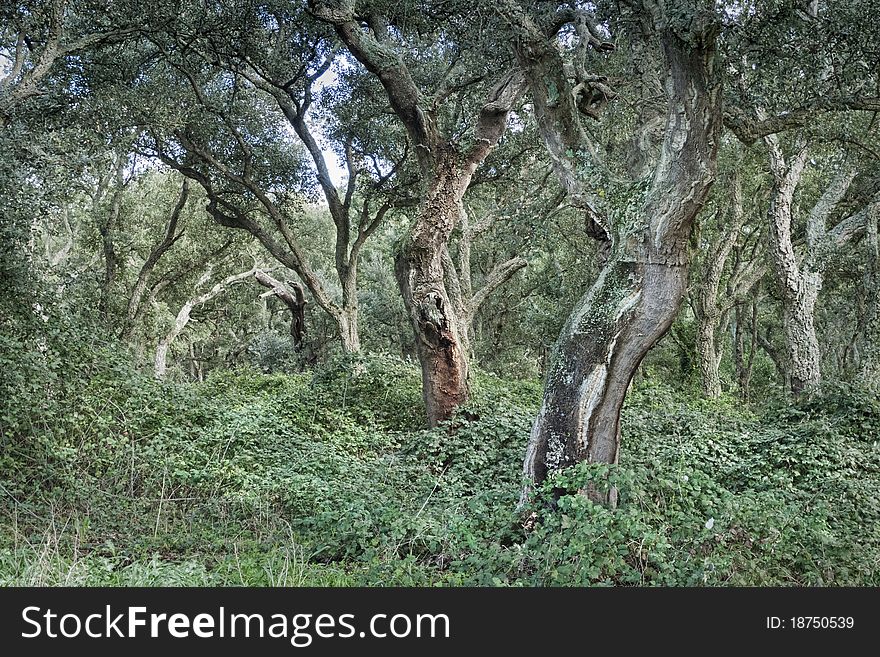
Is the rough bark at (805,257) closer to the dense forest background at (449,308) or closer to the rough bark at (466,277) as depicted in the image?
the dense forest background at (449,308)

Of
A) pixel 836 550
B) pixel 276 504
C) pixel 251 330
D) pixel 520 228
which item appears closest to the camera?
pixel 836 550

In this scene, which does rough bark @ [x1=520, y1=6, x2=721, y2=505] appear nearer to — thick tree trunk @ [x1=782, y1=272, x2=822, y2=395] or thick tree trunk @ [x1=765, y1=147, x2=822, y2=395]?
thick tree trunk @ [x1=765, y1=147, x2=822, y2=395]

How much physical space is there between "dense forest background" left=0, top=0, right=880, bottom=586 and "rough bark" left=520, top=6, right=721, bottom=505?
29 mm

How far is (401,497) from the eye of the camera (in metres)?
7.53

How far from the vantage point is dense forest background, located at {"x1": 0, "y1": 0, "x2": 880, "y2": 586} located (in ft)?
19.4

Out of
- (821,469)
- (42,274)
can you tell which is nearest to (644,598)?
(821,469)

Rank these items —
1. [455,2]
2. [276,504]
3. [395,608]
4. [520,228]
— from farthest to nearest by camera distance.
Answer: [455,2] < [520,228] < [276,504] < [395,608]

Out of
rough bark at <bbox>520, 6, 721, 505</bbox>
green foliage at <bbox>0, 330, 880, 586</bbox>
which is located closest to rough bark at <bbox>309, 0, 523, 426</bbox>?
green foliage at <bbox>0, 330, 880, 586</bbox>

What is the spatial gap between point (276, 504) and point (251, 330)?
24301mm

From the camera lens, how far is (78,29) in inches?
406

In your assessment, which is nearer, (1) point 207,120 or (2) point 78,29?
(2) point 78,29

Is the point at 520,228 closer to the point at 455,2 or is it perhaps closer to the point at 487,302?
the point at 455,2

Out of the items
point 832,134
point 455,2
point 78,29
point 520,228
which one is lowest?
point 520,228

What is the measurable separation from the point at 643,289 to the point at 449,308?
4.41 metres
